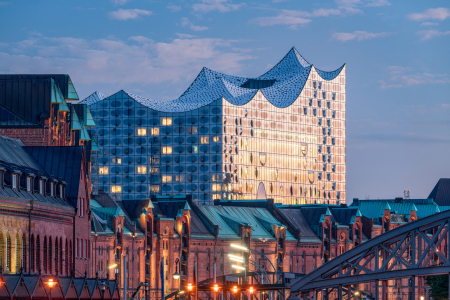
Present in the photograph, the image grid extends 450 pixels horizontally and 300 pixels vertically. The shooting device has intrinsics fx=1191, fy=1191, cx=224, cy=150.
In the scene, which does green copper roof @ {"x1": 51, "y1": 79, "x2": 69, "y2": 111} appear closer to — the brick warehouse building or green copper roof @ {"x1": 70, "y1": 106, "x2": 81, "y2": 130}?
green copper roof @ {"x1": 70, "y1": 106, "x2": 81, "y2": 130}

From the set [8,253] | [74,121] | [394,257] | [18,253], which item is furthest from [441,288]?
[8,253]

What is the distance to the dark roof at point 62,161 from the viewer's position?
99.2 m

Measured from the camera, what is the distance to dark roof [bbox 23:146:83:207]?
325 ft

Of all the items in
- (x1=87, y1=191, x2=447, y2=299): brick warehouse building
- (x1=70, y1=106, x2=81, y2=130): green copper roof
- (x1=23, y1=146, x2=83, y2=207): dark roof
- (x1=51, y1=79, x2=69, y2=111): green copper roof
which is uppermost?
(x1=51, y1=79, x2=69, y2=111): green copper roof

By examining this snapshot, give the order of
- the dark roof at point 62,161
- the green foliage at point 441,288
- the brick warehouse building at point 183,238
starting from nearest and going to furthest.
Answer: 1. the dark roof at point 62,161
2. the green foliage at point 441,288
3. the brick warehouse building at point 183,238

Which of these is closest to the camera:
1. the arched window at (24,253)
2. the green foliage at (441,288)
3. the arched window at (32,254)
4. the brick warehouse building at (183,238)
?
the arched window at (24,253)

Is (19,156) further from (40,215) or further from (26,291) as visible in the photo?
(26,291)

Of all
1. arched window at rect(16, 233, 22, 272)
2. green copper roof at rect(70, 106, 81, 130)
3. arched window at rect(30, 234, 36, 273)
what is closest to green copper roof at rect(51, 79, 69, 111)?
green copper roof at rect(70, 106, 81, 130)

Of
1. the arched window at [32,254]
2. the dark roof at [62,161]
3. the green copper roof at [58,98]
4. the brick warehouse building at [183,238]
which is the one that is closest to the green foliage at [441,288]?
the brick warehouse building at [183,238]

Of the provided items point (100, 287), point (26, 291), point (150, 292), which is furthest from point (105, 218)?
point (26, 291)

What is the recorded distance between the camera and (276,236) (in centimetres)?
18725

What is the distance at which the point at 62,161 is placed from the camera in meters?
101

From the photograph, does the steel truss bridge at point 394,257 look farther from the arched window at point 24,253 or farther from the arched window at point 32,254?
the arched window at point 24,253

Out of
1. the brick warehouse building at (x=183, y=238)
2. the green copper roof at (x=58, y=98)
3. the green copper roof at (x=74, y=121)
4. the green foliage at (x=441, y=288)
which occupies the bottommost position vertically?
the green foliage at (x=441, y=288)
